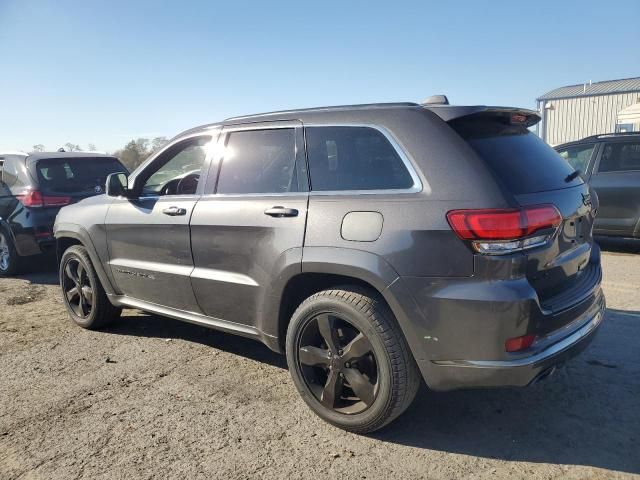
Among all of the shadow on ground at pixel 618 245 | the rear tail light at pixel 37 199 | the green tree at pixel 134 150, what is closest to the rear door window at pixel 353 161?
the rear tail light at pixel 37 199

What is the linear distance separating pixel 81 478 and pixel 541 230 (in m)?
2.60

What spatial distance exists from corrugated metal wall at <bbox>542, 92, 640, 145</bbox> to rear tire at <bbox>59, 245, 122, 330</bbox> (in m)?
31.7

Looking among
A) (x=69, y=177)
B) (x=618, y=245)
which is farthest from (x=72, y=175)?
(x=618, y=245)

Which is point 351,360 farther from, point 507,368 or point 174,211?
point 174,211

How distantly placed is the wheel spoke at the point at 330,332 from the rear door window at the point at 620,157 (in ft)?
21.3

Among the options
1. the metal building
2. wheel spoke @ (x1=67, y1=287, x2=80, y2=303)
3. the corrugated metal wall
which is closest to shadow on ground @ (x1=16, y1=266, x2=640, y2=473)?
wheel spoke @ (x1=67, y1=287, x2=80, y2=303)

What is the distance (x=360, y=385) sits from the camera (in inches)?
111

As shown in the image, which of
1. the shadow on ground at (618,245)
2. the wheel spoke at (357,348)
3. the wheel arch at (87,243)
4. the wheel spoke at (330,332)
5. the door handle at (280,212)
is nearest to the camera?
the wheel spoke at (357,348)

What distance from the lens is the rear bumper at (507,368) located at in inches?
96.2

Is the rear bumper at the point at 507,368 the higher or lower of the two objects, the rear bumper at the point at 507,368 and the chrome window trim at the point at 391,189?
the lower

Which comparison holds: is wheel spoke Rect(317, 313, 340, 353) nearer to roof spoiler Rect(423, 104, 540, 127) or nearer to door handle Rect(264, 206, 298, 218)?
door handle Rect(264, 206, 298, 218)

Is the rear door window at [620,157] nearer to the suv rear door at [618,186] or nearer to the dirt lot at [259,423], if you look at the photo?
the suv rear door at [618,186]

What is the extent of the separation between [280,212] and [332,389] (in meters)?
1.08

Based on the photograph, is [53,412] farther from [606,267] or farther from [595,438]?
[606,267]
